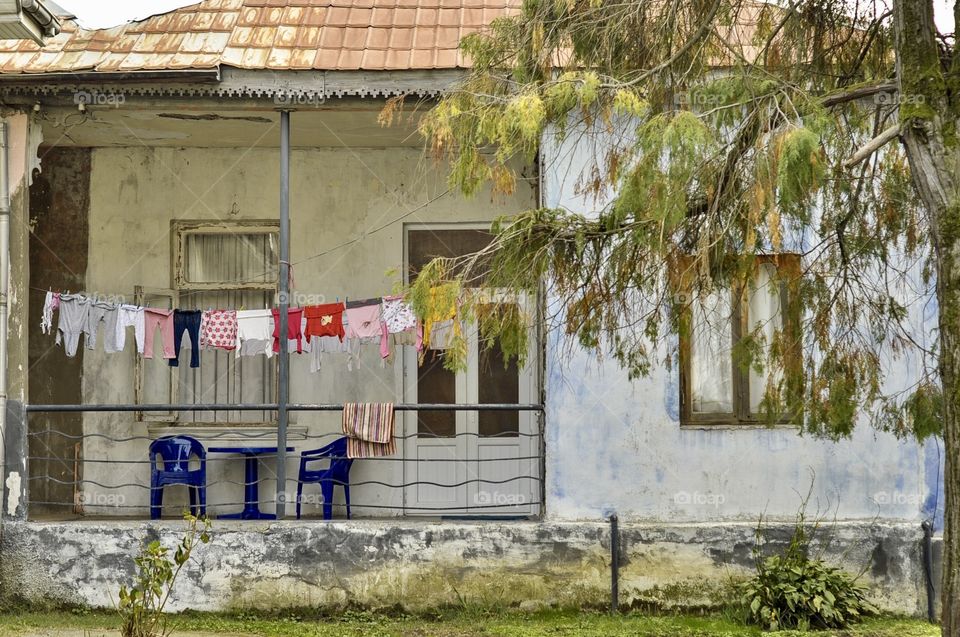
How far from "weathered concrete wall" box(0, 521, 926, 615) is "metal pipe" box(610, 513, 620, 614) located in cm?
5

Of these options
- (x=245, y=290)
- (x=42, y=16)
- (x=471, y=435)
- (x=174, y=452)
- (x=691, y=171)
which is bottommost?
(x=174, y=452)

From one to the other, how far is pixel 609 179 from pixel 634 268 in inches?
19.4

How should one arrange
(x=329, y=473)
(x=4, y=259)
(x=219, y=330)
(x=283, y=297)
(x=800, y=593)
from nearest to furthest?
(x=800, y=593)
(x=283, y=297)
(x=4, y=259)
(x=219, y=330)
(x=329, y=473)

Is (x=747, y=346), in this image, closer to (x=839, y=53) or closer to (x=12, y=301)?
(x=839, y=53)

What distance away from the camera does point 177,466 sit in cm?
967

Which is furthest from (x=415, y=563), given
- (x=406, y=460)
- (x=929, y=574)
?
(x=929, y=574)

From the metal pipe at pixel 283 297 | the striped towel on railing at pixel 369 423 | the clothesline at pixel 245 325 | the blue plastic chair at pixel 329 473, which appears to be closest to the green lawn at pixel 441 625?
the metal pipe at pixel 283 297

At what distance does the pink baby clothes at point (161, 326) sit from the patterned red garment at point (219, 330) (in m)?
0.24

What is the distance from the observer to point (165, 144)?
9.97 metres

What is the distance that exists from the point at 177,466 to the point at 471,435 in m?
2.59

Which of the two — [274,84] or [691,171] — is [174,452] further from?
[691,171]

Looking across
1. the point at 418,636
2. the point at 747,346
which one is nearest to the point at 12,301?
the point at 418,636

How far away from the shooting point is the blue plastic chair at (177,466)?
377 inches

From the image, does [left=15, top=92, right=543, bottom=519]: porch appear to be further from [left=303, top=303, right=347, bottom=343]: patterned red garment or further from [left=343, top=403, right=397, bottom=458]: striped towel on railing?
[left=303, top=303, right=347, bottom=343]: patterned red garment
